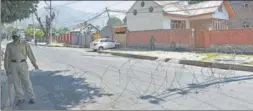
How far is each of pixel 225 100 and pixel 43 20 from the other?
214 feet

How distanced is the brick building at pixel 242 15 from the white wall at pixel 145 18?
8664 millimetres

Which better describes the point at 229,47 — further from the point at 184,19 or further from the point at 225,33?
the point at 184,19

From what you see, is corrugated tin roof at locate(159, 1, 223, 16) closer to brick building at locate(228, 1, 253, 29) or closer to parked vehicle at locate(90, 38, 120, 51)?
brick building at locate(228, 1, 253, 29)

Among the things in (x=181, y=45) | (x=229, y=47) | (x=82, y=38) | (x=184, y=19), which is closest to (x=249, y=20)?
(x=184, y=19)

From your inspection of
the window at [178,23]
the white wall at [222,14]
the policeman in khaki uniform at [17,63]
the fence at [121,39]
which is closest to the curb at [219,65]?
the policeman in khaki uniform at [17,63]

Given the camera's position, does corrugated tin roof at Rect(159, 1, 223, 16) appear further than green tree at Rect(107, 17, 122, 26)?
No

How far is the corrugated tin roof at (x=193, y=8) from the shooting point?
38513 millimetres

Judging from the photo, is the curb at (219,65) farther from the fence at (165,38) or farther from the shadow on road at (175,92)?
the fence at (165,38)

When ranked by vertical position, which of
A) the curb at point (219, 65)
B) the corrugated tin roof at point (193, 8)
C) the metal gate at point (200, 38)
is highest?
the corrugated tin roof at point (193, 8)

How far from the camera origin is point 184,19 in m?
40.4

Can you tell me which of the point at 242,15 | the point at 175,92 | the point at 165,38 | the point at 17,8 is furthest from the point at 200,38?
the point at 175,92

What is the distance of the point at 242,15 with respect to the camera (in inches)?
1622

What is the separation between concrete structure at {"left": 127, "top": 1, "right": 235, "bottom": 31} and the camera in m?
38.2

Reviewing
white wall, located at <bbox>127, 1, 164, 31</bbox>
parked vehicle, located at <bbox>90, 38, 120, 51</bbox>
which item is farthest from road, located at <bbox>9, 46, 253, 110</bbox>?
white wall, located at <bbox>127, 1, 164, 31</bbox>
